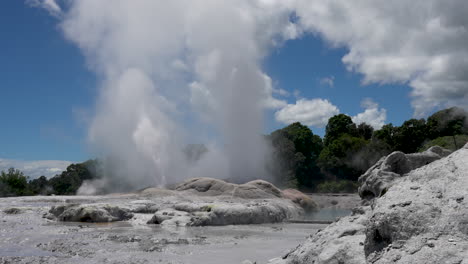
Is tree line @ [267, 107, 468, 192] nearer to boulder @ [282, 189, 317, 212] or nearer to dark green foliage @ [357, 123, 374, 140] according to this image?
dark green foliage @ [357, 123, 374, 140]

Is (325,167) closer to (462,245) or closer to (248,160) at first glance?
(248,160)

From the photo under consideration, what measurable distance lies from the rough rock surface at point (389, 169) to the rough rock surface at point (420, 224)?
3090 millimetres

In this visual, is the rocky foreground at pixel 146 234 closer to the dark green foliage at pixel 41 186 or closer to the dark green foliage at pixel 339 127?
→ the dark green foliage at pixel 339 127

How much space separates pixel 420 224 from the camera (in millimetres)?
3934

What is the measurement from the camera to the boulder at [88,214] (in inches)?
684

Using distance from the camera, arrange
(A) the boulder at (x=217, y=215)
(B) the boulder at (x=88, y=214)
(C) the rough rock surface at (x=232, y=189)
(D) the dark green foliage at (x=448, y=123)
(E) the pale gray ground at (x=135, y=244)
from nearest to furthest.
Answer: (E) the pale gray ground at (x=135, y=244) < (A) the boulder at (x=217, y=215) < (B) the boulder at (x=88, y=214) < (C) the rough rock surface at (x=232, y=189) < (D) the dark green foliage at (x=448, y=123)

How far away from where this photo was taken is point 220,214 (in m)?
17.6

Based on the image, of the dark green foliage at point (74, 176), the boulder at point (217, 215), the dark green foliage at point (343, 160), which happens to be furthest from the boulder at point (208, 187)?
the dark green foliage at point (74, 176)

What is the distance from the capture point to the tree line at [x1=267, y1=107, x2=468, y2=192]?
54.0 meters

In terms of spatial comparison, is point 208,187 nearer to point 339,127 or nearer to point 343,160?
point 343,160

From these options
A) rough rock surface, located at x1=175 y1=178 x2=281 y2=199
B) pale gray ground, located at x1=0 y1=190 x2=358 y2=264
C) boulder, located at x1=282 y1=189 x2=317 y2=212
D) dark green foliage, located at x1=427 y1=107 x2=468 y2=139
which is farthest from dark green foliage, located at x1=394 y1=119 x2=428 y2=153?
pale gray ground, located at x1=0 y1=190 x2=358 y2=264

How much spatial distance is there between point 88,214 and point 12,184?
48.0m

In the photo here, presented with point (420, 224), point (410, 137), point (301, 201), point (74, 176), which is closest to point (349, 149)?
point (410, 137)

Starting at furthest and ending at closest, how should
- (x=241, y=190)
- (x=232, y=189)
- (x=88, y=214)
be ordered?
1. (x=232, y=189)
2. (x=241, y=190)
3. (x=88, y=214)
